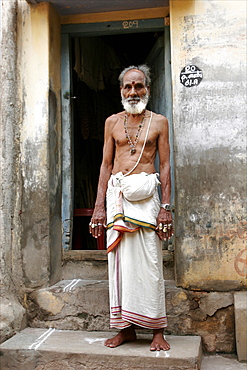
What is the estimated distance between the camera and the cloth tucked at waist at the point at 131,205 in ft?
10.7

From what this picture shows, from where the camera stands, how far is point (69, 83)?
4.50 metres

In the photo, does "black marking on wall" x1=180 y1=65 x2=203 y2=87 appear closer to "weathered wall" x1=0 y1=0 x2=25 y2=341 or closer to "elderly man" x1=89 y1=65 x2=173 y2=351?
"elderly man" x1=89 y1=65 x2=173 y2=351

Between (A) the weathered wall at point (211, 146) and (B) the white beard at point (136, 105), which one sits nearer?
(B) the white beard at point (136, 105)

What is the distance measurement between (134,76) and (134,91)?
124mm

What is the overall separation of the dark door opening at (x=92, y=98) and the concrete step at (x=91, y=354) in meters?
1.75

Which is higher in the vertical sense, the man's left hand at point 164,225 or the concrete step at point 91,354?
the man's left hand at point 164,225

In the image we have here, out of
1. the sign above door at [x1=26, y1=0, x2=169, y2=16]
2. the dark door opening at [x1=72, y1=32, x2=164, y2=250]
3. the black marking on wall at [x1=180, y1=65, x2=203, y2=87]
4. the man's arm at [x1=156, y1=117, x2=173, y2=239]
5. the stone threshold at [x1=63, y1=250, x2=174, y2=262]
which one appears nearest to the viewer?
the man's arm at [x1=156, y1=117, x2=173, y2=239]

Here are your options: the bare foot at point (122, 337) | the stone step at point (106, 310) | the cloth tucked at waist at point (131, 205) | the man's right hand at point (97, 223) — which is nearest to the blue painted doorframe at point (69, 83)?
the stone step at point (106, 310)

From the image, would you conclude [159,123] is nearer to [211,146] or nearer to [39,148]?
[211,146]

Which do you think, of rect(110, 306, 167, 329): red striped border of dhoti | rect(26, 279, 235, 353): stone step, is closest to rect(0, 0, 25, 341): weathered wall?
rect(26, 279, 235, 353): stone step

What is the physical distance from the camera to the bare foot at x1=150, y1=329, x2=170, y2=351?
3.21 m

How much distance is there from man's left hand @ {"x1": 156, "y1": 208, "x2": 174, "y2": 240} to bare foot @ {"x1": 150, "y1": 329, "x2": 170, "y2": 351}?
Answer: 762 millimetres

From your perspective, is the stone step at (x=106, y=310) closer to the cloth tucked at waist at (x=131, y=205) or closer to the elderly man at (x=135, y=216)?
the elderly man at (x=135, y=216)

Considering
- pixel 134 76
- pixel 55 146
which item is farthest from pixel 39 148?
pixel 134 76
